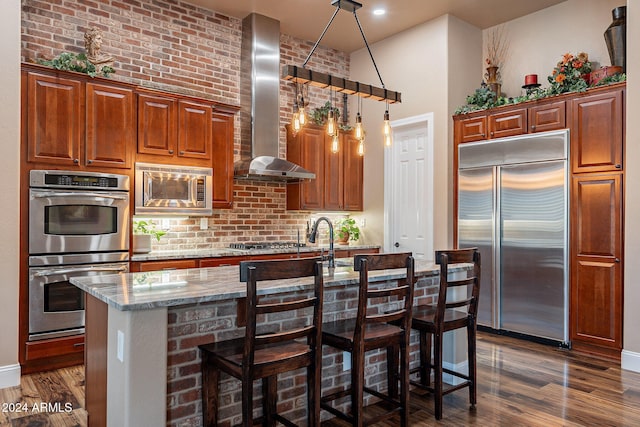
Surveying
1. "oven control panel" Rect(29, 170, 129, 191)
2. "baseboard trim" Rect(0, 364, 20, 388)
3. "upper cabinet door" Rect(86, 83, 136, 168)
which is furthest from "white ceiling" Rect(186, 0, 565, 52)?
"baseboard trim" Rect(0, 364, 20, 388)

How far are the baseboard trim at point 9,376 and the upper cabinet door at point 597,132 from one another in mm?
4987

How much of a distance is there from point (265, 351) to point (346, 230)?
3.90 metres

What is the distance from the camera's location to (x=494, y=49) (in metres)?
5.53

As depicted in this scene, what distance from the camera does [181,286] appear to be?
2.40 metres

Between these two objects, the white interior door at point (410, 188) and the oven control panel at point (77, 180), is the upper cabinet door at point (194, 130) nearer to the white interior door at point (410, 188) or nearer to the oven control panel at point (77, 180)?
the oven control panel at point (77, 180)

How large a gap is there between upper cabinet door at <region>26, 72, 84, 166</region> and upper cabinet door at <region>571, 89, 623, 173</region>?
4.44m

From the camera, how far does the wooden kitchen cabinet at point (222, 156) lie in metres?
4.84

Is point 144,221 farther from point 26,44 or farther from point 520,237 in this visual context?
point 520,237

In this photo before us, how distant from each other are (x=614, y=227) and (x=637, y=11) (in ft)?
5.94

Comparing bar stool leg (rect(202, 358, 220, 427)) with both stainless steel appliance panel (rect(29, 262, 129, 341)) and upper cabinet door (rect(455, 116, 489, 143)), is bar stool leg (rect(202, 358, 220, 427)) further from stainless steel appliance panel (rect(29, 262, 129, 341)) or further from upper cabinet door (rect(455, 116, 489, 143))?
upper cabinet door (rect(455, 116, 489, 143))

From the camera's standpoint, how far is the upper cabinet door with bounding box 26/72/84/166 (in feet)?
11.9

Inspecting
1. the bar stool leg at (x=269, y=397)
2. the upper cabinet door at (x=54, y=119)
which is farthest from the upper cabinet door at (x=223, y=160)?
Result: the bar stool leg at (x=269, y=397)

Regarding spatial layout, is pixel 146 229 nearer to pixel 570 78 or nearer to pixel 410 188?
pixel 410 188

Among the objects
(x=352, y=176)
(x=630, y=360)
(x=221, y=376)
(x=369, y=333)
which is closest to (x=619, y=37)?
(x=630, y=360)
